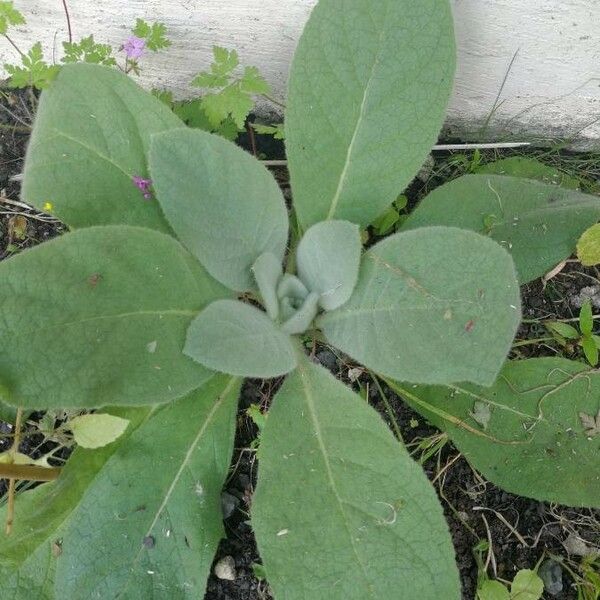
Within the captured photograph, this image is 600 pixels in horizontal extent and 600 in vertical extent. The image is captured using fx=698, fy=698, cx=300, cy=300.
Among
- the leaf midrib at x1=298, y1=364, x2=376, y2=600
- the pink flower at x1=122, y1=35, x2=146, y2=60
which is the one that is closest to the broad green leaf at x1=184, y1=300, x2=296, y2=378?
the leaf midrib at x1=298, y1=364, x2=376, y2=600

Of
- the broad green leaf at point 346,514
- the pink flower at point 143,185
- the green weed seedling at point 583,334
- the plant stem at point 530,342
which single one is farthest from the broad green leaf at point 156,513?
the green weed seedling at point 583,334

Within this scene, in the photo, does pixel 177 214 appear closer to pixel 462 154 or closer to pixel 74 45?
pixel 74 45

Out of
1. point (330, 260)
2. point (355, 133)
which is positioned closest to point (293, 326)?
point (330, 260)

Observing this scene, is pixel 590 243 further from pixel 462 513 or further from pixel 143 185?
pixel 143 185

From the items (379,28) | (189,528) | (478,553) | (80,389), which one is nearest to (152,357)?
(80,389)

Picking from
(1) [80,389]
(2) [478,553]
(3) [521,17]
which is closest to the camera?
(1) [80,389]

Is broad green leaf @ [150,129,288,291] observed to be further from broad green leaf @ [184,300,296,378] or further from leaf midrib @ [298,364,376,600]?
leaf midrib @ [298,364,376,600]

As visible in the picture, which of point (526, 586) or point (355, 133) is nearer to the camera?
point (355, 133)
